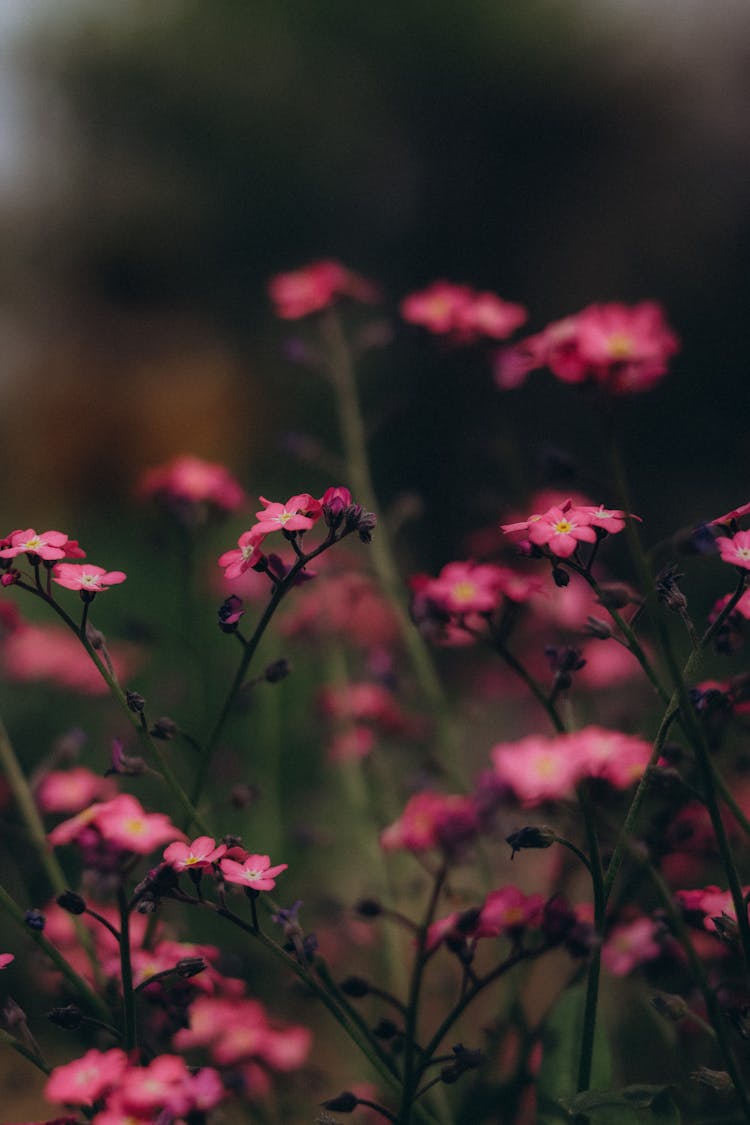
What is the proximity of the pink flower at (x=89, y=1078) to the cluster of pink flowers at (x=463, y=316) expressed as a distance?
47.5 inches

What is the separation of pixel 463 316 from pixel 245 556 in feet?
2.47

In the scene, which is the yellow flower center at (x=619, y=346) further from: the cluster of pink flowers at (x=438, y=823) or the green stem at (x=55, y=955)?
the green stem at (x=55, y=955)

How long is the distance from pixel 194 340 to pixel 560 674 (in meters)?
6.12

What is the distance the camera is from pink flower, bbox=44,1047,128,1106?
3.04ft

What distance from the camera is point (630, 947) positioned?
137cm

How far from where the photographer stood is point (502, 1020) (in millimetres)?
1498

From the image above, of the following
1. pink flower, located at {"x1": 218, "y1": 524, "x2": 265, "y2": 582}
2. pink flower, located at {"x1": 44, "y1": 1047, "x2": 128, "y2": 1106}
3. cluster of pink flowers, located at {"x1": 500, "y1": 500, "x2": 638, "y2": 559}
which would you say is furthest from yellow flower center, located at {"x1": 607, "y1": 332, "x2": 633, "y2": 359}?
pink flower, located at {"x1": 44, "y1": 1047, "x2": 128, "y2": 1106}

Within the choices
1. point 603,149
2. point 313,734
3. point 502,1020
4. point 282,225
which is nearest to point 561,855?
point 502,1020

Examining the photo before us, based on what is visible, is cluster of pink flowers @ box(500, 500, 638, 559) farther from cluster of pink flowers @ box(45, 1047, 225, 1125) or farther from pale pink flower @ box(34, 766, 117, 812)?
pale pink flower @ box(34, 766, 117, 812)

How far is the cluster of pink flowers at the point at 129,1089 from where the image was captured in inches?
35.7

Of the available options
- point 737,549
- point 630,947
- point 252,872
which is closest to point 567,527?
point 737,549

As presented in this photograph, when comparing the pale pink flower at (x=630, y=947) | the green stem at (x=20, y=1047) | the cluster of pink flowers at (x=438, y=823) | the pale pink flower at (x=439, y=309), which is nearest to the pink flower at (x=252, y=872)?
the cluster of pink flowers at (x=438, y=823)

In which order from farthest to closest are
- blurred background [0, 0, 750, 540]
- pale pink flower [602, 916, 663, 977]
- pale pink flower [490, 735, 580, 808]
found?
blurred background [0, 0, 750, 540] → pale pink flower [602, 916, 663, 977] → pale pink flower [490, 735, 580, 808]

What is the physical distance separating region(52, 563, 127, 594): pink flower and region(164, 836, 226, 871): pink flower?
30 centimetres
